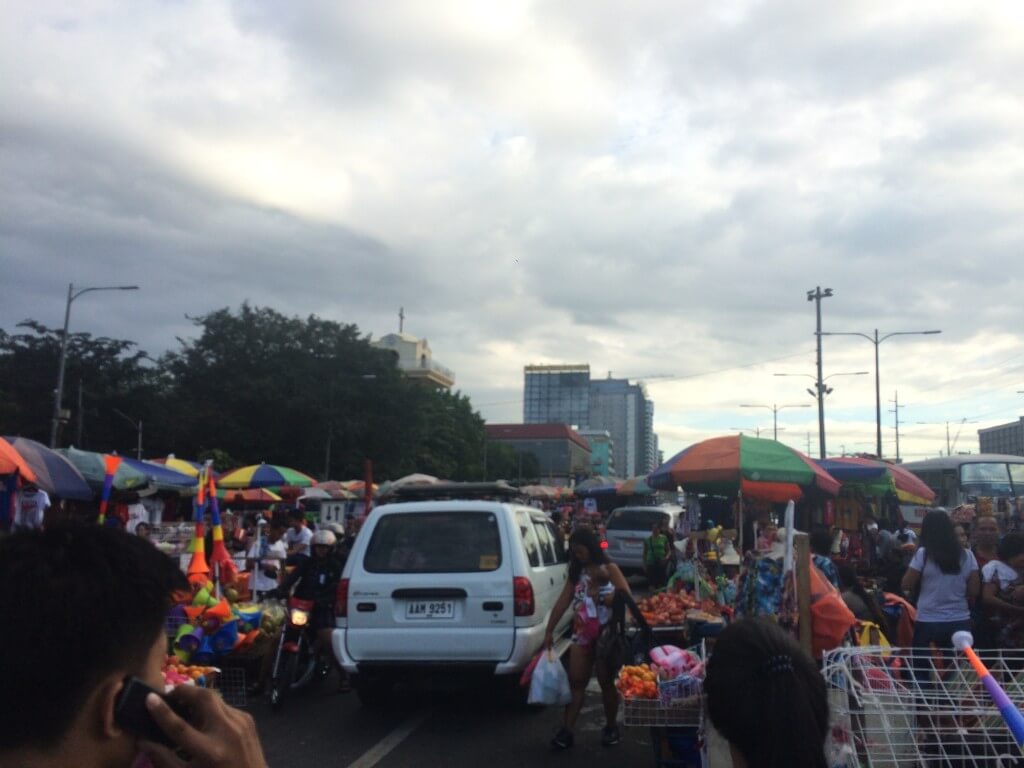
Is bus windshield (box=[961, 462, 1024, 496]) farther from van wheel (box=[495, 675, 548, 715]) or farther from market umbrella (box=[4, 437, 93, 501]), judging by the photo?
market umbrella (box=[4, 437, 93, 501])

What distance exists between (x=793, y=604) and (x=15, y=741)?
4.68m

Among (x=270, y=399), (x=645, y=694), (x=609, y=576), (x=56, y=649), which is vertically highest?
(x=270, y=399)

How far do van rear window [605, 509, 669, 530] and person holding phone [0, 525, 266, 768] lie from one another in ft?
69.3

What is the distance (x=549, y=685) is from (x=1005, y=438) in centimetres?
5429

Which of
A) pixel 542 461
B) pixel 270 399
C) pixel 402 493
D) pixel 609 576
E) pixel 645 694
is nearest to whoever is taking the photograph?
pixel 645 694

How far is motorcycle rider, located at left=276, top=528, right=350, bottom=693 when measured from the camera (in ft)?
29.3

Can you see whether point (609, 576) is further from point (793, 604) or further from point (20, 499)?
point (20, 499)

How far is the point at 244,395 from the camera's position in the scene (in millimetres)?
43156

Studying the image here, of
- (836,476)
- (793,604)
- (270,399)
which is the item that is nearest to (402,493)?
(793,604)

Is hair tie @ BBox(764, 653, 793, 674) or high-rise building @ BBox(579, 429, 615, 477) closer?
hair tie @ BBox(764, 653, 793, 674)

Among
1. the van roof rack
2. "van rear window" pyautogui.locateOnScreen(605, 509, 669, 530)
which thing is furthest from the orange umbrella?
"van rear window" pyautogui.locateOnScreen(605, 509, 669, 530)

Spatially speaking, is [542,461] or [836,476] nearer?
[836,476]

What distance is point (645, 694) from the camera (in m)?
5.66

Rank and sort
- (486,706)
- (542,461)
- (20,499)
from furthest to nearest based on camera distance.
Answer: (542,461) < (20,499) < (486,706)
